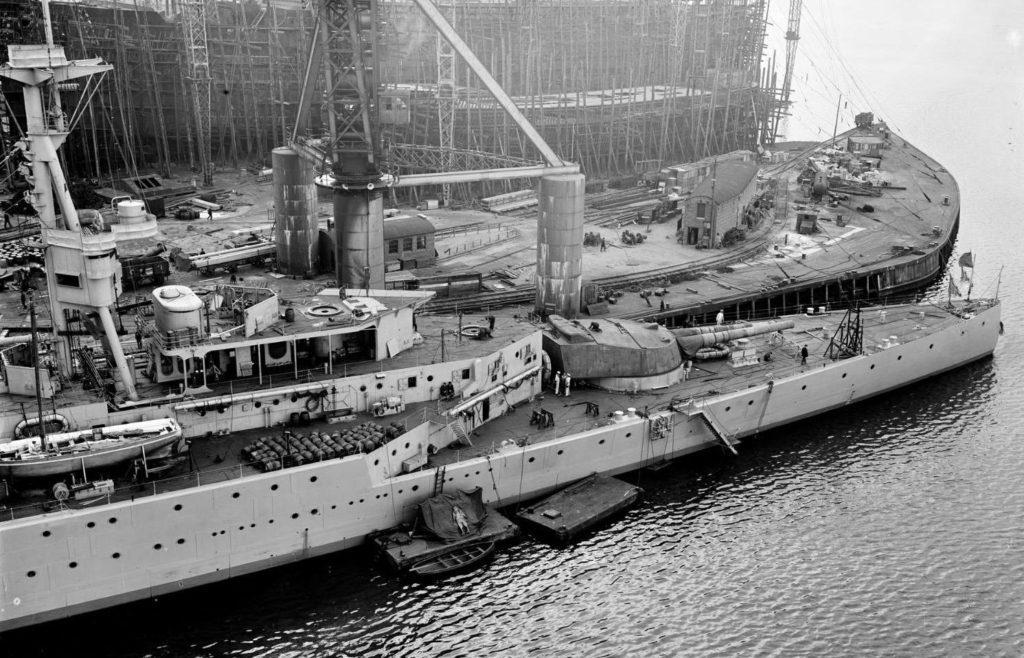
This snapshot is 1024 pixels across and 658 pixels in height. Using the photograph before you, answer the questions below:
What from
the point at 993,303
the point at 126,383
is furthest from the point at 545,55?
the point at 126,383

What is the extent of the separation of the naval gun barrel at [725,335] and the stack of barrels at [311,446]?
15.1 m

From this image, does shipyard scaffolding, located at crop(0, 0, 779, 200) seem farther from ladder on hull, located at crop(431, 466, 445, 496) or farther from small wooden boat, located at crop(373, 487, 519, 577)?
small wooden boat, located at crop(373, 487, 519, 577)

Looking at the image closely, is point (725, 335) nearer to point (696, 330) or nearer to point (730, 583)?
point (696, 330)

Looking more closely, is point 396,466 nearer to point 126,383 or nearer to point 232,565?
point 232,565

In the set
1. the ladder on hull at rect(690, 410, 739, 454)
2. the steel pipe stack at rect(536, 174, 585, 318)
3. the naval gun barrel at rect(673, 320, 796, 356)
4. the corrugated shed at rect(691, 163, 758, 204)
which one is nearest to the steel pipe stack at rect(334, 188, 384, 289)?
the steel pipe stack at rect(536, 174, 585, 318)

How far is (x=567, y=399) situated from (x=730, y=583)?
10.3 metres

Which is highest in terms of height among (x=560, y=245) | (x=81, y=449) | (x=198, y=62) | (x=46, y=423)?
(x=198, y=62)

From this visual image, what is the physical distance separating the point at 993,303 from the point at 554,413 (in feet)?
84.5

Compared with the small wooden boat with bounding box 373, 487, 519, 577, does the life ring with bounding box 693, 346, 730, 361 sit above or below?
above

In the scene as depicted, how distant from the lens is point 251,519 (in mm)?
28891

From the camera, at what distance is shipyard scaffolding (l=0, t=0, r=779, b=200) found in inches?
2911

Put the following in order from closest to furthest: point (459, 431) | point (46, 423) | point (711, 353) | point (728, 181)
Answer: point (46, 423)
point (459, 431)
point (711, 353)
point (728, 181)

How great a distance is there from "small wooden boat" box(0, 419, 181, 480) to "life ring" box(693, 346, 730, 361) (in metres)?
22.6

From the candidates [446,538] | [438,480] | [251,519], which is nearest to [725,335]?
[438,480]
